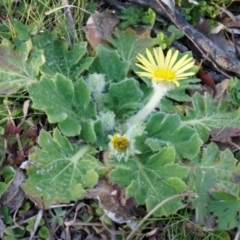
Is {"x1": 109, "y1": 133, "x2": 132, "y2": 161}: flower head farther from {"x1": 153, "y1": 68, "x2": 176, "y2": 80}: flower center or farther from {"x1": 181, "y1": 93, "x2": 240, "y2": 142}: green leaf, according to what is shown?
{"x1": 181, "y1": 93, "x2": 240, "y2": 142}: green leaf

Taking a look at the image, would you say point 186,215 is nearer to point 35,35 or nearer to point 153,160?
point 153,160

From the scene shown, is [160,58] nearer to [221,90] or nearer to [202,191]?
[221,90]

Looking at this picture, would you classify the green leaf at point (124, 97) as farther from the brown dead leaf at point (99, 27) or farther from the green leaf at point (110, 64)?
the brown dead leaf at point (99, 27)

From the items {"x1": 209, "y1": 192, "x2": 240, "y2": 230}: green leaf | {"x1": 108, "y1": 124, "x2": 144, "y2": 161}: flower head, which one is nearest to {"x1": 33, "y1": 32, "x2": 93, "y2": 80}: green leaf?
{"x1": 108, "y1": 124, "x2": 144, "y2": 161}: flower head

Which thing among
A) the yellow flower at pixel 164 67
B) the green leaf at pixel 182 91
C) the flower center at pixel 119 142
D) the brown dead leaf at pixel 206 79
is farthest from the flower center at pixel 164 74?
the brown dead leaf at pixel 206 79

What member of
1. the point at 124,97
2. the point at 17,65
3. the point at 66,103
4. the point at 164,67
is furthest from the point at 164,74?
the point at 17,65
